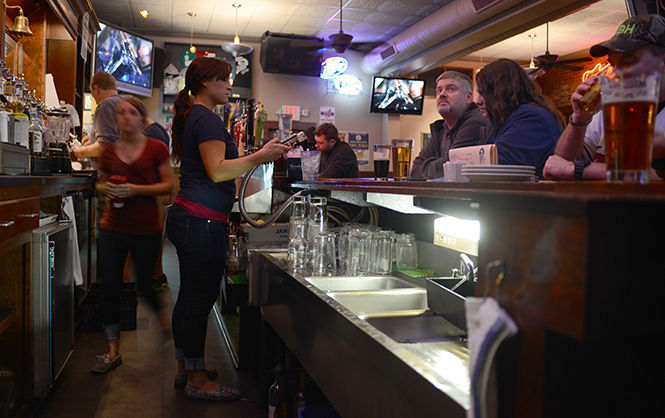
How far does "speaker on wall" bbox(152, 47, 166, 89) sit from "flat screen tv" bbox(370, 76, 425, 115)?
12.0ft

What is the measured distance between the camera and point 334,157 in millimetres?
5961

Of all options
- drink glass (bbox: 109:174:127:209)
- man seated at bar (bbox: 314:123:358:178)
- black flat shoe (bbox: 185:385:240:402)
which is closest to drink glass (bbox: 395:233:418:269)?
black flat shoe (bbox: 185:385:240:402)

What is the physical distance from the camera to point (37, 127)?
356 centimetres

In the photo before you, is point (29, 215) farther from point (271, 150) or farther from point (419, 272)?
point (419, 272)

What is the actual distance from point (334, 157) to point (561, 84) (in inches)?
261

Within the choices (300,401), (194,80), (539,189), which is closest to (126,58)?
(194,80)

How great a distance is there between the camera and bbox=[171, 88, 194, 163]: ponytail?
8.99 ft

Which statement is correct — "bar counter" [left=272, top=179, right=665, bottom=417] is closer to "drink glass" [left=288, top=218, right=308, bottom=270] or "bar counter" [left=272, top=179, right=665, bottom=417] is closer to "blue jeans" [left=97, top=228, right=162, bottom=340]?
"drink glass" [left=288, top=218, right=308, bottom=270]

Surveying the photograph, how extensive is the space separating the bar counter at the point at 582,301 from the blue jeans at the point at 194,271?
2.07m

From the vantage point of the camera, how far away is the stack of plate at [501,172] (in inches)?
51.6

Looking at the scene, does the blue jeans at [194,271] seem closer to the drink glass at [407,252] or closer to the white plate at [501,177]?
the drink glass at [407,252]

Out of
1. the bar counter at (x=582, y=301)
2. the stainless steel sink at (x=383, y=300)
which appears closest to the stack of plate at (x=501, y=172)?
the bar counter at (x=582, y=301)

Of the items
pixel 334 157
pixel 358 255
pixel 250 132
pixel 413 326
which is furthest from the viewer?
pixel 334 157

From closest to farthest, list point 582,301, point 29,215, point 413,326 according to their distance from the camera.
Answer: point 582,301 → point 413,326 → point 29,215
